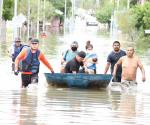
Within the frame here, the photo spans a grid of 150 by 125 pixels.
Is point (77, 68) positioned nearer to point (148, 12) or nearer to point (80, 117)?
point (80, 117)

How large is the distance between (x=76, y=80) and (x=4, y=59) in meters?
16.5

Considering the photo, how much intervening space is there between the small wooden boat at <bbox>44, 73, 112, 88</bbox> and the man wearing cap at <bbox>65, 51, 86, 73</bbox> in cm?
20

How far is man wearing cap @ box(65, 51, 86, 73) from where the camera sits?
1747 cm

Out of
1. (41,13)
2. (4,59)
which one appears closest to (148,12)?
(4,59)

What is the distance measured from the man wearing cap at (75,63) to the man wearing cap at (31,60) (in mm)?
1165

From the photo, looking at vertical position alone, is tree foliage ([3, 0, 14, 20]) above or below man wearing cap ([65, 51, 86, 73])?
above

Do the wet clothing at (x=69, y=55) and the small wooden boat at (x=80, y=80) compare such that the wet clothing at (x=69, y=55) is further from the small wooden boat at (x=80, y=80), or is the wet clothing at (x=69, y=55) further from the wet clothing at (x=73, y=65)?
the small wooden boat at (x=80, y=80)

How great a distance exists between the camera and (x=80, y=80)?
60.2 ft

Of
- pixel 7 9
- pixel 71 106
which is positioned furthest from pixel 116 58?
pixel 7 9

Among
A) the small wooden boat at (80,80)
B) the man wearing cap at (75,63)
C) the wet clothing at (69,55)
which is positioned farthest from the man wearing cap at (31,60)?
the wet clothing at (69,55)

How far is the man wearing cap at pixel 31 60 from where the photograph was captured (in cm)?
1625

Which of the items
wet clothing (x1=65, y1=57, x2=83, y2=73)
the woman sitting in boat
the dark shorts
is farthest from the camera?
the woman sitting in boat

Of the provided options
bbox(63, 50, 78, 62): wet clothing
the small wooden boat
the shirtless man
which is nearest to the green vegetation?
bbox(63, 50, 78, 62): wet clothing

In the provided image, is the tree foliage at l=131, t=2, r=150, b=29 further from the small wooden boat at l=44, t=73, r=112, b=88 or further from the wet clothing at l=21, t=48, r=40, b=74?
the wet clothing at l=21, t=48, r=40, b=74
